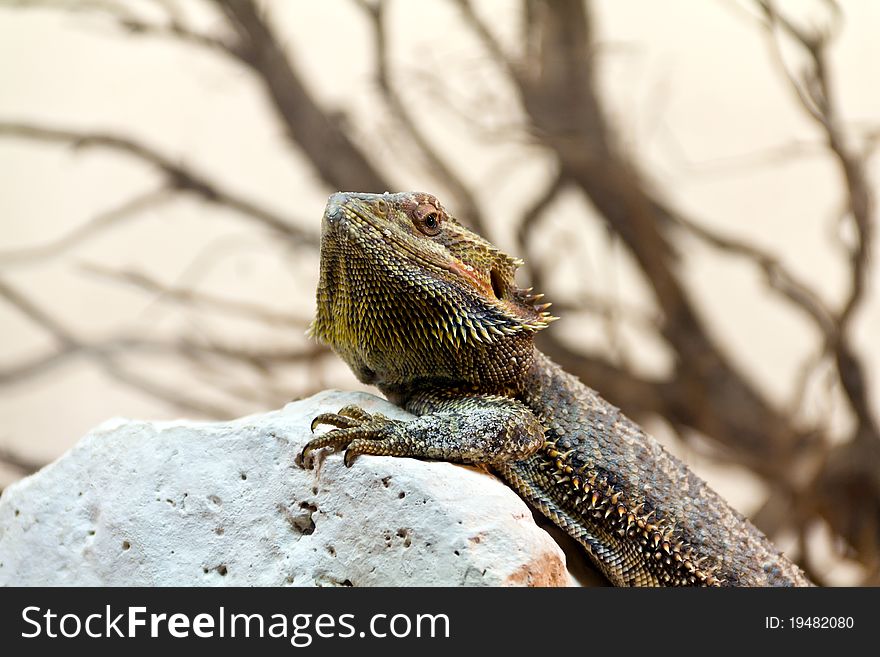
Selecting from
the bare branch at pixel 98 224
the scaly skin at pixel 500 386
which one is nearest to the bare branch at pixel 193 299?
the bare branch at pixel 98 224

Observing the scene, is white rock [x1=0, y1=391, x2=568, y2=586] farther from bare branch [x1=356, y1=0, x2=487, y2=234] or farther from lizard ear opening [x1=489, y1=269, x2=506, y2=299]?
bare branch [x1=356, y1=0, x2=487, y2=234]

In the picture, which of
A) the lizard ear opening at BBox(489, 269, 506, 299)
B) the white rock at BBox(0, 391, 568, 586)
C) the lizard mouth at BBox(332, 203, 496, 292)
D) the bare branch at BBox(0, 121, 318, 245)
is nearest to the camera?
the white rock at BBox(0, 391, 568, 586)

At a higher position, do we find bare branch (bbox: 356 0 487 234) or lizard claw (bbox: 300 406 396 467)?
bare branch (bbox: 356 0 487 234)

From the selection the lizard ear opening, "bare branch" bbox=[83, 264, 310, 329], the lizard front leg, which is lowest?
"bare branch" bbox=[83, 264, 310, 329]

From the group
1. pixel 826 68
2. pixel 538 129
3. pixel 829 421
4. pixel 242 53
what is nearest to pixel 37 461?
pixel 242 53

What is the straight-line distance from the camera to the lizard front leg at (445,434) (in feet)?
5.48

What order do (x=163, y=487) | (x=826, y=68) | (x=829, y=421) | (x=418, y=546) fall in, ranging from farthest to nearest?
1. (x=829, y=421)
2. (x=826, y=68)
3. (x=163, y=487)
4. (x=418, y=546)

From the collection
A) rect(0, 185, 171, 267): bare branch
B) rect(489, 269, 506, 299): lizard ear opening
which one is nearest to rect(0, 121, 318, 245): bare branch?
rect(0, 185, 171, 267): bare branch

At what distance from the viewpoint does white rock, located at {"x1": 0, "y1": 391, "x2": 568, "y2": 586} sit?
159 centimetres

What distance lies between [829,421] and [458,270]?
2749 mm
